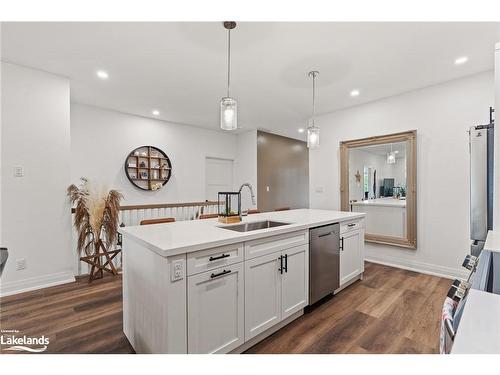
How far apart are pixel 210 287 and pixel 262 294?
500 mm

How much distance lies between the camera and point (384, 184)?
12.4 ft

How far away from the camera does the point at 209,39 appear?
2.23 m

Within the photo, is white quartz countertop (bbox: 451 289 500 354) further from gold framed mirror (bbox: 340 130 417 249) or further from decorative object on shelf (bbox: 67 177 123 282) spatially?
decorative object on shelf (bbox: 67 177 123 282)

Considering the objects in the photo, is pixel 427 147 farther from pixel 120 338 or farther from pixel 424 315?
pixel 120 338

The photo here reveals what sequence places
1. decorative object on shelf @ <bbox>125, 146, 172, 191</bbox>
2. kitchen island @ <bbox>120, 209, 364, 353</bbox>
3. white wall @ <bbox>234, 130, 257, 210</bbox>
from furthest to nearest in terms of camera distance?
white wall @ <bbox>234, 130, 257, 210</bbox>
decorative object on shelf @ <bbox>125, 146, 172, 191</bbox>
kitchen island @ <bbox>120, 209, 364, 353</bbox>

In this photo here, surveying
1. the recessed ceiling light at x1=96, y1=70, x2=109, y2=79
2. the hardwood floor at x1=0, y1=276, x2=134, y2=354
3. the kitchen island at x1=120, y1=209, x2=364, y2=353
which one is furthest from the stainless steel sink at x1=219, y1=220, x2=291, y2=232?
the recessed ceiling light at x1=96, y1=70, x2=109, y2=79

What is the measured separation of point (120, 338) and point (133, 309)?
44 centimetres

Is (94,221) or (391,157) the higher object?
(391,157)

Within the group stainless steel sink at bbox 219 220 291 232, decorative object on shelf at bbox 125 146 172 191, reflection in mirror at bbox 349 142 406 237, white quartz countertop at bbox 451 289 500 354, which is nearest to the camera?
white quartz countertop at bbox 451 289 500 354

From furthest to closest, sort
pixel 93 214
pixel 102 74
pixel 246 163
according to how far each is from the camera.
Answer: pixel 246 163 → pixel 93 214 → pixel 102 74

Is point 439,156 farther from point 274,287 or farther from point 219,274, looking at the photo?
point 219,274

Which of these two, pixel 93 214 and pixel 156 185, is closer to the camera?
pixel 93 214

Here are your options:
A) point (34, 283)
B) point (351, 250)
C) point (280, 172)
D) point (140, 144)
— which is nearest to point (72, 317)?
point (34, 283)

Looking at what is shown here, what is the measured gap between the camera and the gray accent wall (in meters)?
5.99
